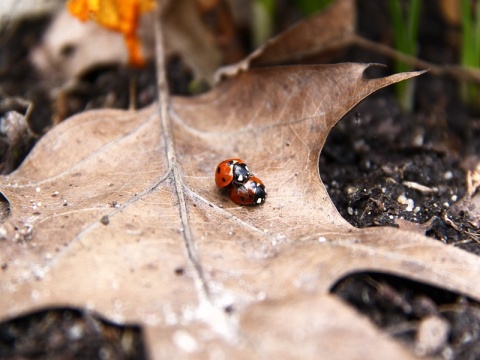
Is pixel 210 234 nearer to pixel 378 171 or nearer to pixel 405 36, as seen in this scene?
pixel 378 171

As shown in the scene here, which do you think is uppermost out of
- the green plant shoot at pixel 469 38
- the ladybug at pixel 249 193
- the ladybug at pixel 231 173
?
the green plant shoot at pixel 469 38

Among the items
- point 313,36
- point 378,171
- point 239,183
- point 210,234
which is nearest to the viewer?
point 210,234

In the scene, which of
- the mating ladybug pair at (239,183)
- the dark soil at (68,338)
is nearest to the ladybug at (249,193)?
the mating ladybug pair at (239,183)

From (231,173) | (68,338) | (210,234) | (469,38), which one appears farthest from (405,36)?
(68,338)

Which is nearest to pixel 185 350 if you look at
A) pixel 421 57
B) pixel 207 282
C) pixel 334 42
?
pixel 207 282

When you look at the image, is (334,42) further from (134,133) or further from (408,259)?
(408,259)

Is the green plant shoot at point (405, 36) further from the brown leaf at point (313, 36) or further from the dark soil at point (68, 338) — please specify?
the dark soil at point (68, 338)

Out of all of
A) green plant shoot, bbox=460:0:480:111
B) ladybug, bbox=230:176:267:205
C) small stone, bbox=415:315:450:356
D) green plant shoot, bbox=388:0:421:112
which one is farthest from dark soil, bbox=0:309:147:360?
green plant shoot, bbox=460:0:480:111
